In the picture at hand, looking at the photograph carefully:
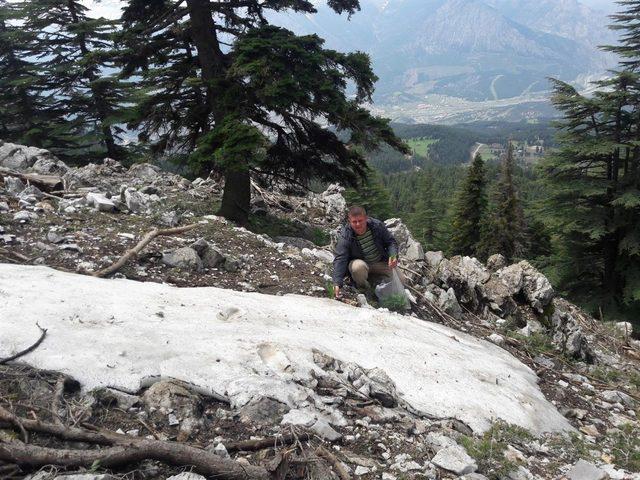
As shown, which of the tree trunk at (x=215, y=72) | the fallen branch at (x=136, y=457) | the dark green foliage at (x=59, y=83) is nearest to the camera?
the fallen branch at (x=136, y=457)

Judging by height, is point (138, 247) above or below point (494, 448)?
above

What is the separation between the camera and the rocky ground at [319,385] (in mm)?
3141

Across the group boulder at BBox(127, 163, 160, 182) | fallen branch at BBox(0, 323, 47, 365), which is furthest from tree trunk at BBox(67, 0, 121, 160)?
fallen branch at BBox(0, 323, 47, 365)

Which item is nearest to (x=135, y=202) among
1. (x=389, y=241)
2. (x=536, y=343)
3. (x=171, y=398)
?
(x=389, y=241)

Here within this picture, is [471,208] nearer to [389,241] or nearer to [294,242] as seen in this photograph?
[294,242]

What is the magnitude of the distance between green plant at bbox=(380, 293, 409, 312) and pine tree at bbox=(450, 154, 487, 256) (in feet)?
95.2

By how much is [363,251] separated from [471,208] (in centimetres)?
3067

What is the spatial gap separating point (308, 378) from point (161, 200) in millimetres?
7773

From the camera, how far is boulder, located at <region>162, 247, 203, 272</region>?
6.71 metres

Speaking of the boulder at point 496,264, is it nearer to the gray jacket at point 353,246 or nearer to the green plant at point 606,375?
the green plant at point 606,375

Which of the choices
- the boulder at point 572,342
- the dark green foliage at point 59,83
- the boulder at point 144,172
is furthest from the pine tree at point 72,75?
the boulder at point 572,342

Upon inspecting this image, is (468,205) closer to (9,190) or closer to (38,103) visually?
(38,103)

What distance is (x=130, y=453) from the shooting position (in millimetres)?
2668

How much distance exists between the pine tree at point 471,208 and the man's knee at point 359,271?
29160 mm
